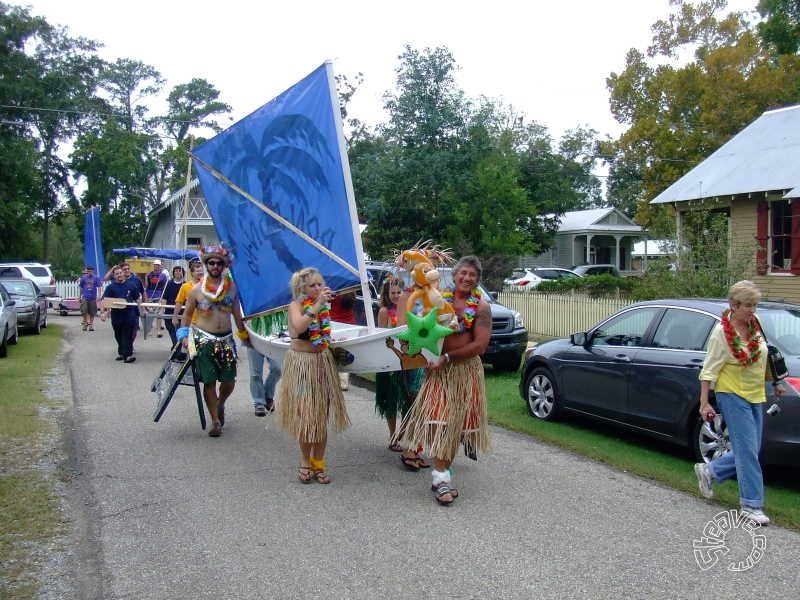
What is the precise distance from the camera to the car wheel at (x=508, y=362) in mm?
13062

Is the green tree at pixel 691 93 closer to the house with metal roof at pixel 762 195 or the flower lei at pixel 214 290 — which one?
the house with metal roof at pixel 762 195

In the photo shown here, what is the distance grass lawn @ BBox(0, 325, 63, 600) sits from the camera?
4720mm

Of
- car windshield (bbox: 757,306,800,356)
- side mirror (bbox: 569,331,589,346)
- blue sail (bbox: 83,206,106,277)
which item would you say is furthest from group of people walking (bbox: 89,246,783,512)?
blue sail (bbox: 83,206,106,277)

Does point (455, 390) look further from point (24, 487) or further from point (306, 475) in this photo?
point (24, 487)

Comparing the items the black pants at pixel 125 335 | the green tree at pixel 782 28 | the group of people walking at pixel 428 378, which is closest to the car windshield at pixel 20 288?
the black pants at pixel 125 335

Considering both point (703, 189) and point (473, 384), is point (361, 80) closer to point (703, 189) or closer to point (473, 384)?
point (703, 189)

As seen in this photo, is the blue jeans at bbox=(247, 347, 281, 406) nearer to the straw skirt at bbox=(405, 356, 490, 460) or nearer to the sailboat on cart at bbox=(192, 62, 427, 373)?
the sailboat on cart at bbox=(192, 62, 427, 373)

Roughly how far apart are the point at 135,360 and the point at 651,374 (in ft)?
33.8

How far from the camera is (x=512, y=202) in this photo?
952 inches

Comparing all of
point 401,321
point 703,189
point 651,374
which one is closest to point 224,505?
point 401,321

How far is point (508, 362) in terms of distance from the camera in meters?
13.2

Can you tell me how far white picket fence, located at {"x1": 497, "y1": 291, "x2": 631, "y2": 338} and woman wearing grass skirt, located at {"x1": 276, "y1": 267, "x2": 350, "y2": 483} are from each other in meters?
10.5

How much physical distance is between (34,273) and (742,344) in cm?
2918

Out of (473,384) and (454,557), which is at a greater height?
(473,384)
